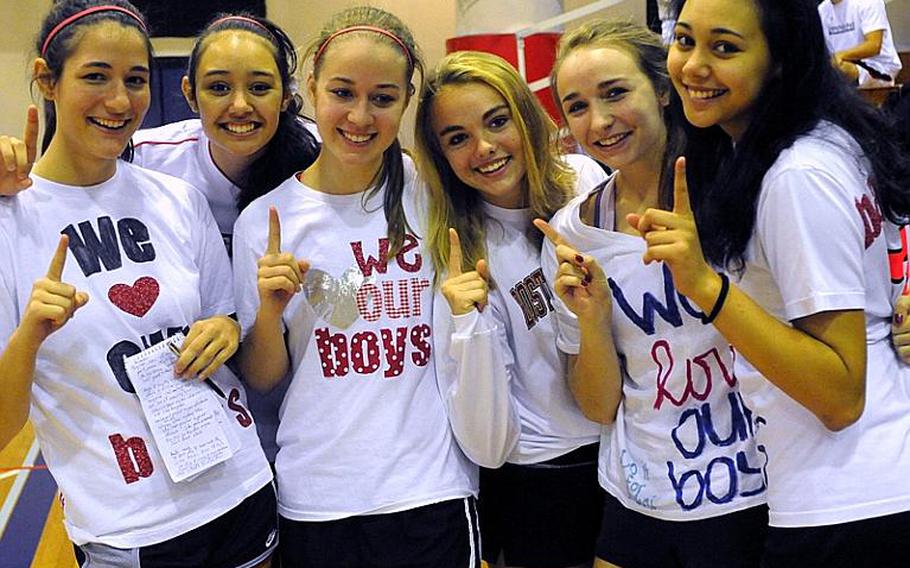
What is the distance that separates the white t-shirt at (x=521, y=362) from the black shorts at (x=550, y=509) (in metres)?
0.04

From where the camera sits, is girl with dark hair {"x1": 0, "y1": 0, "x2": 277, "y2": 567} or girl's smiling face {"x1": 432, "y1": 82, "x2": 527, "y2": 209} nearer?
girl with dark hair {"x1": 0, "y1": 0, "x2": 277, "y2": 567}

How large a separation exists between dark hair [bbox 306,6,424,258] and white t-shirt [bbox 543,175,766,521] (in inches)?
15.2

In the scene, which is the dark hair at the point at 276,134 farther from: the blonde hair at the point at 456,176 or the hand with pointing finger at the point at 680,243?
the hand with pointing finger at the point at 680,243

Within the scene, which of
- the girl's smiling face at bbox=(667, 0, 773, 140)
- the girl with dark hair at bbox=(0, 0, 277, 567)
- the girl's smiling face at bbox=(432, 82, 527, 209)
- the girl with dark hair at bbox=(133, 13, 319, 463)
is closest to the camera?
the girl's smiling face at bbox=(667, 0, 773, 140)

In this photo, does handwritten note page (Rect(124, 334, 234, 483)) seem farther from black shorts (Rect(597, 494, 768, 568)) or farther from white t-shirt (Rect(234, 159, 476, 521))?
black shorts (Rect(597, 494, 768, 568))

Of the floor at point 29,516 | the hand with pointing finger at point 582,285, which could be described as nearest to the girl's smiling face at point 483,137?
the hand with pointing finger at point 582,285

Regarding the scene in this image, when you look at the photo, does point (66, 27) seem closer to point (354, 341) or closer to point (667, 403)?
point (354, 341)

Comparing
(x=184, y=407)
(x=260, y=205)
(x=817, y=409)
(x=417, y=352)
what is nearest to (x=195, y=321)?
(x=184, y=407)

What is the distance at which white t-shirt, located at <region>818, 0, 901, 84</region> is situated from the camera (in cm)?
609

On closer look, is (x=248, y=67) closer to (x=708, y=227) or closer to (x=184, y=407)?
(x=184, y=407)

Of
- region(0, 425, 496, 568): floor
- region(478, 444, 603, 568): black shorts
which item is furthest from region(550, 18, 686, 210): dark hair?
region(0, 425, 496, 568): floor

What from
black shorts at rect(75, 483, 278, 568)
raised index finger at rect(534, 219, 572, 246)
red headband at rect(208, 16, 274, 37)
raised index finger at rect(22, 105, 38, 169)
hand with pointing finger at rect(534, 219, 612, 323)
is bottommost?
black shorts at rect(75, 483, 278, 568)

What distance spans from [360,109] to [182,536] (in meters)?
0.94

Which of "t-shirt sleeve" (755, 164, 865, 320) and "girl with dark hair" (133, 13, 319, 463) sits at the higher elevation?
"girl with dark hair" (133, 13, 319, 463)
